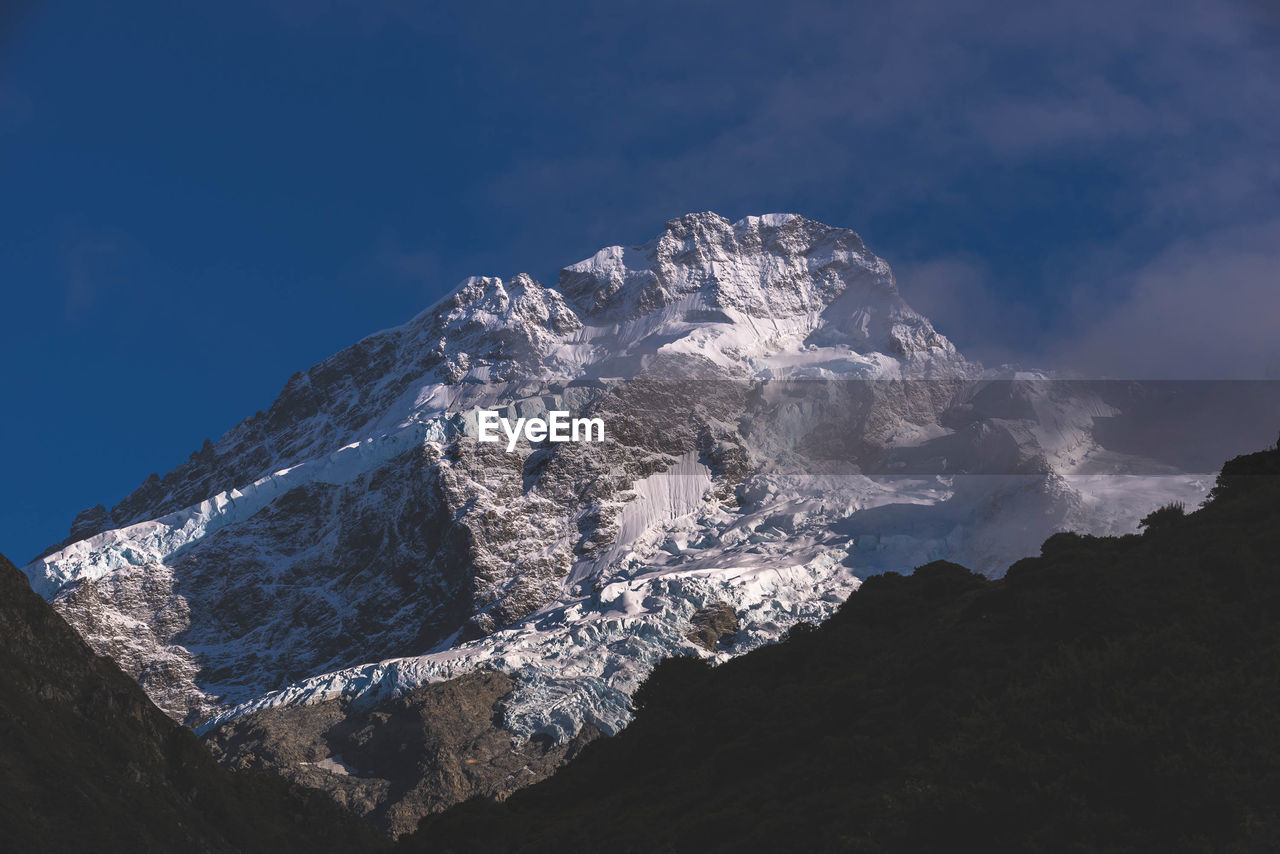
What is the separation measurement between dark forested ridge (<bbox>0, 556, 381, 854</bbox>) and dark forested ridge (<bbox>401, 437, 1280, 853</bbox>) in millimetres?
8650

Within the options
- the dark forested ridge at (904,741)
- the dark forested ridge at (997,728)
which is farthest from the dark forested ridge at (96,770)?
the dark forested ridge at (997,728)

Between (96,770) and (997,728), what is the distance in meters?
33.9

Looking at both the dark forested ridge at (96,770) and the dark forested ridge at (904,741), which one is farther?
the dark forested ridge at (96,770)

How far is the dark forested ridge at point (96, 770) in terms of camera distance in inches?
1809

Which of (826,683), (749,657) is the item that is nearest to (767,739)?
(826,683)

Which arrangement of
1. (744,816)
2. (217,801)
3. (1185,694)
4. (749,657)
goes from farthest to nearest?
(749,657) → (217,801) → (744,816) → (1185,694)

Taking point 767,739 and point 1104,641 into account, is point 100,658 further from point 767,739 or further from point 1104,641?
point 1104,641

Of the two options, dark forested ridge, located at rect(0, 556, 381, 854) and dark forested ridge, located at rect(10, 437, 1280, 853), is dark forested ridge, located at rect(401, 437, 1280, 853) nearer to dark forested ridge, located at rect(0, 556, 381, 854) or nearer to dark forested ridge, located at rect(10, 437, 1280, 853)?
dark forested ridge, located at rect(10, 437, 1280, 853)

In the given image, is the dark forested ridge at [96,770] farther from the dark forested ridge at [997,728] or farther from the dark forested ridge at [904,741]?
the dark forested ridge at [997,728]

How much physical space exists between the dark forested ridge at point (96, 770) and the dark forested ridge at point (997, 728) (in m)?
8.65

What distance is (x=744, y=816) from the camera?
47844 millimetres

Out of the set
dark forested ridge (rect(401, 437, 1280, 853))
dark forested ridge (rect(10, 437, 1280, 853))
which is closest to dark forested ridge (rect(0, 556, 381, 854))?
dark forested ridge (rect(10, 437, 1280, 853))

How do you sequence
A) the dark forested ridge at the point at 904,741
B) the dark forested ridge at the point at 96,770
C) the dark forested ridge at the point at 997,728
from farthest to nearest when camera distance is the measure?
the dark forested ridge at the point at 96,770 < the dark forested ridge at the point at 904,741 < the dark forested ridge at the point at 997,728

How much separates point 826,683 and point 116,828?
30738mm
